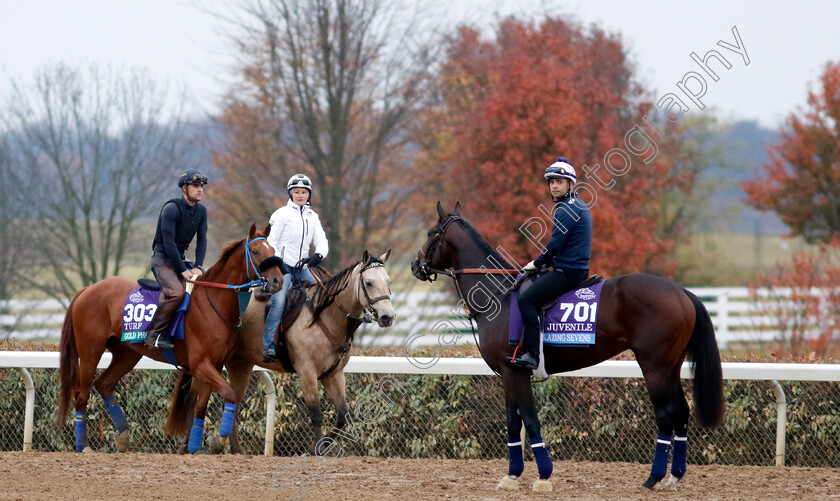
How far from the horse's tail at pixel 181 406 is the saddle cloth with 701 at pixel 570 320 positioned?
11.0 feet

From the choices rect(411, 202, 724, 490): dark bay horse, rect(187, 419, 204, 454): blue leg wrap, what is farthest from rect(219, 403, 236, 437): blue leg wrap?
rect(411, 202, 724, 490): dark bay horse

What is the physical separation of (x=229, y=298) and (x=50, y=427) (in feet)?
10.4

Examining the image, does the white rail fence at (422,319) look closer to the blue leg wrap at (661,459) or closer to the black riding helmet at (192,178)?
the black riding helmet at (192,178)

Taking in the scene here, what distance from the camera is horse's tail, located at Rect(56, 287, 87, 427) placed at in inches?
355

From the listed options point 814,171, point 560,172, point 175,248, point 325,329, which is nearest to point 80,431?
point 175,248

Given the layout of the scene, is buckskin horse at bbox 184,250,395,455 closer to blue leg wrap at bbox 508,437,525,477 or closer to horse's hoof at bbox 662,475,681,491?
blue leg wrap at bbox 508,437,525,477

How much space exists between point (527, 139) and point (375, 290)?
28.4ft

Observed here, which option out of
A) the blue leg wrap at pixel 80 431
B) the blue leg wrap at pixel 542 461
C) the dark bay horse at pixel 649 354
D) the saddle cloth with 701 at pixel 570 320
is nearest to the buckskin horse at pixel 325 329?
the dark bay horse at pixel 649 354

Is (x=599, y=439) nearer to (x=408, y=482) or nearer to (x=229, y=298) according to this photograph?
(x=408, y=482)

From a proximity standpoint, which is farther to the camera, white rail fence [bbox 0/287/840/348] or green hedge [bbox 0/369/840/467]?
white rail fence [bbox 0/287/840/348]

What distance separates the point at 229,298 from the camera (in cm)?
834

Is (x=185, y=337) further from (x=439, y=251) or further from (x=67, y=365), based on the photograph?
(x=439, y=251)

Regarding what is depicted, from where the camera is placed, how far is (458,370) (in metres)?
8.85

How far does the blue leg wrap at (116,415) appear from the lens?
29.0 feet
